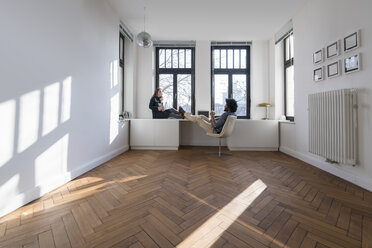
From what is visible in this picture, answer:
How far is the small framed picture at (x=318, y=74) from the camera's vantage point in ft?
8.15

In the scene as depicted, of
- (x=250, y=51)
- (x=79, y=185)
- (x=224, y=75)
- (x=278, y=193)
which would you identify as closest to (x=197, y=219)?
(x=278, y=193)

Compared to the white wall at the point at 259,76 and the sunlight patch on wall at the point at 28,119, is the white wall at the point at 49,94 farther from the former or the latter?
the white wall at the point at 259,76

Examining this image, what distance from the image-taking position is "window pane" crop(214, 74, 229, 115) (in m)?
4.64

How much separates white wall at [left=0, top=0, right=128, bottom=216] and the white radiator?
3212 millimetres

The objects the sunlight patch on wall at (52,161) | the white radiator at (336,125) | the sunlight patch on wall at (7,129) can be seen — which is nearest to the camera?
the sunlight patch on wall at (7,129)

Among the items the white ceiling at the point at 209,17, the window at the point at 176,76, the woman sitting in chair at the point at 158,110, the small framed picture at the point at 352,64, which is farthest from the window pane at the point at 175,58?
the small framed picture at the point at 352,64

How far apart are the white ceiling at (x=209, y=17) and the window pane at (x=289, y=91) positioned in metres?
1.06

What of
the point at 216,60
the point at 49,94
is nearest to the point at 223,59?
the point at 216,60

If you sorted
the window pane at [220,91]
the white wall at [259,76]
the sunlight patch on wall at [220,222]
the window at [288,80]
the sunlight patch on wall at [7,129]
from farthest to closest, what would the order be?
the window pane at [220,91] → the white wall at [259,76] → the window at [288,80] → the sunlight patch on wall at [7,129] → the sunlight patch on wall at [220,222]

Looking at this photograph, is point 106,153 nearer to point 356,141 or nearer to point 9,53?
point 9,53

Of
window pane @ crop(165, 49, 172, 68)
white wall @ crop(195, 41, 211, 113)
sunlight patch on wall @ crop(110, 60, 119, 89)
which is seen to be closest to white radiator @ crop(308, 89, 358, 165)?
white wall @ crop(195, 41, 211, 113)

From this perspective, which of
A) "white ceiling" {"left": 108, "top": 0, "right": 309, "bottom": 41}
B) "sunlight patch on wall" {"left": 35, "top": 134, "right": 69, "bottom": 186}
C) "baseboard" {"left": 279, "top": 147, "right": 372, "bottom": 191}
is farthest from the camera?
"white ceiling" {"left": 108, "top": 0, "right": 309, "bottom": 41}

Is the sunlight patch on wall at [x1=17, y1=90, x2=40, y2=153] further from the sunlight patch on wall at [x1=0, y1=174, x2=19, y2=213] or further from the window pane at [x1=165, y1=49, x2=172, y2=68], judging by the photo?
the window pane at [x1=165, y1=49, x2=172, y2=68]

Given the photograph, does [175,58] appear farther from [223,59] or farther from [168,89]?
[223,59]
